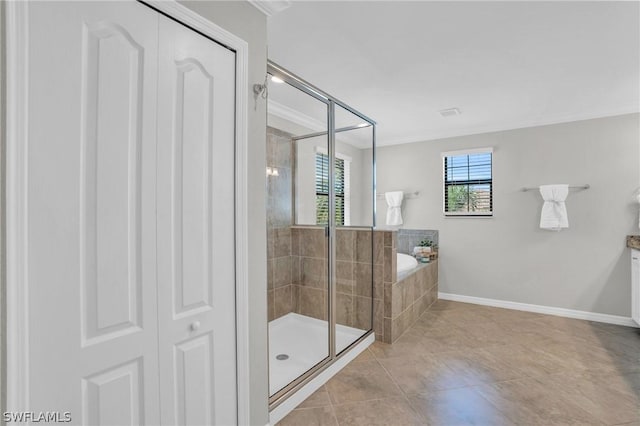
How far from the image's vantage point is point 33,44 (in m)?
0.94

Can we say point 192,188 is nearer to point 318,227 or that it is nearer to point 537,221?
point 318,227

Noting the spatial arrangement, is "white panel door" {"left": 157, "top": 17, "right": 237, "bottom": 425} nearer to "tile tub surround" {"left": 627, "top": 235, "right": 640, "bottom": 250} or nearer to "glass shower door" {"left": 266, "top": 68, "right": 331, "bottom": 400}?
"glass shower door" {"left": 266, "top": 68, "right": 331, "bottom": 400}

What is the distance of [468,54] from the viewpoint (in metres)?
2.34

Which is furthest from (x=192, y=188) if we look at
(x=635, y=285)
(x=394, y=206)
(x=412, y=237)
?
(x=635, y=285)

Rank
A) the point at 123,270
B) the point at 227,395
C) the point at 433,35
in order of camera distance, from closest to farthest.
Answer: the point at 123,270
the point at 227,395
the point at 433,35

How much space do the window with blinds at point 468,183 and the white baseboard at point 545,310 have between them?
3.77 ft

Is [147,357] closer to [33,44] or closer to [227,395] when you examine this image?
[227,395]

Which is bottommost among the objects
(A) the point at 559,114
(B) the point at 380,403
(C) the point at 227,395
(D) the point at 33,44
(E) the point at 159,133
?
(B) the point at 380,403

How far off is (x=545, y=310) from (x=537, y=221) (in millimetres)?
1089

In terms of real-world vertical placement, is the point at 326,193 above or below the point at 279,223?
above

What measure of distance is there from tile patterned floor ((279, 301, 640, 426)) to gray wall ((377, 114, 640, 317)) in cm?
54

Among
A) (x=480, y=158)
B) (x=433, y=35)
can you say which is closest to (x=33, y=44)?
(x=433, y=35)

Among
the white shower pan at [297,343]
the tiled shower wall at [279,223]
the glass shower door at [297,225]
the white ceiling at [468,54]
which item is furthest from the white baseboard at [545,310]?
the tiled shower wall at [279,223]

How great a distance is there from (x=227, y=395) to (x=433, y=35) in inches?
95.5
